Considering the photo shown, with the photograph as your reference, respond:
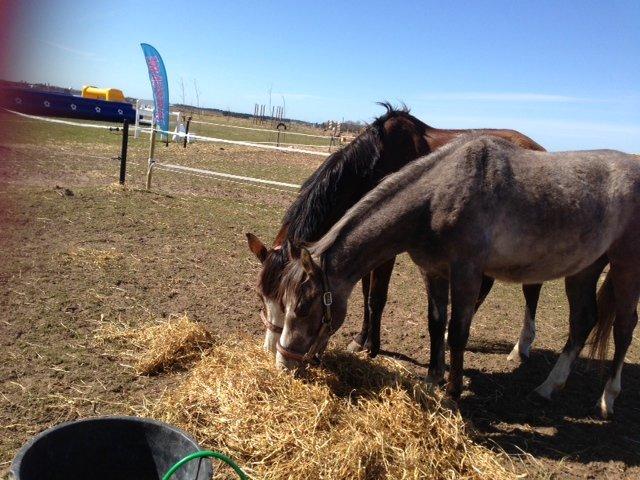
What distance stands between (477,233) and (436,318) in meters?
0.83

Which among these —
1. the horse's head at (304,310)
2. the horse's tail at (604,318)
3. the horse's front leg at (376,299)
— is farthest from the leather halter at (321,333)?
the horse's tail at (604,318)

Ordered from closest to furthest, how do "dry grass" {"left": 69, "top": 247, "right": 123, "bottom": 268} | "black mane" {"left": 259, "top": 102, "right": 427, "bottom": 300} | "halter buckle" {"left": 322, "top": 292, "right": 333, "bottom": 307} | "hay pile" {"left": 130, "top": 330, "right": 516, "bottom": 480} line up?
1. "hay pile" {"left": 130, "top": 330, "right": 516, "bottom": 480}
2. "halter buckle" {"left": 322, "top": 292, "right": 333, "bottom": 307}
3. "black mane" {"left": 259, "top": 102, "right": 427, "bottom": 300}
4. "dry grass" {"left": 69, "top": 247, "right": 123, "bottom": 268}

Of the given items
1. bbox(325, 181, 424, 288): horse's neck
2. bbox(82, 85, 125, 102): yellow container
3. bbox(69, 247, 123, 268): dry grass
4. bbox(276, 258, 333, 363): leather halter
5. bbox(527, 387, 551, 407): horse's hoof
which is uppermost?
bbox(82, 85, 125, 102): yellow container

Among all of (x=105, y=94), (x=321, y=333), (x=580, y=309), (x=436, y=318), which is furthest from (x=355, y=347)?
(x=105, y=94)

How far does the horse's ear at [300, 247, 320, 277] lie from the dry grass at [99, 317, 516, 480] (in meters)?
0.69

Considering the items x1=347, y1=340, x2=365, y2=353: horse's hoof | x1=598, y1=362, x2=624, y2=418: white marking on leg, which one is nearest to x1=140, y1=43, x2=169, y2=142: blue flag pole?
x1=347, y1=340, x2=365, y2=353: horse's hoof

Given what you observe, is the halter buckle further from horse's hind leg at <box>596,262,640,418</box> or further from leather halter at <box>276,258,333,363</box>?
horse's hind leg at <box>596,262,640,418</box>

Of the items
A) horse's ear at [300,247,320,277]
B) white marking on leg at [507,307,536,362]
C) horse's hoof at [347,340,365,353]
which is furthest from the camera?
white marking on leg at [507,307,536,362]

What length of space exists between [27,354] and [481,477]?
3197mm

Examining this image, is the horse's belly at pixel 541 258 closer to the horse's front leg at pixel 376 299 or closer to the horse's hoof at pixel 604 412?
the horse's front leg at pixel 376 299

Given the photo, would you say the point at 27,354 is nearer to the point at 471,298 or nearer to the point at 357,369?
the point at 357,369

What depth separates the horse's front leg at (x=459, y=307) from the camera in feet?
11.2

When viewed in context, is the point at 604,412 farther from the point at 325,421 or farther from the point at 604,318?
the point at 325,421

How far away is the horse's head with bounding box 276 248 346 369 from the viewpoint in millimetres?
Answer: 3158
